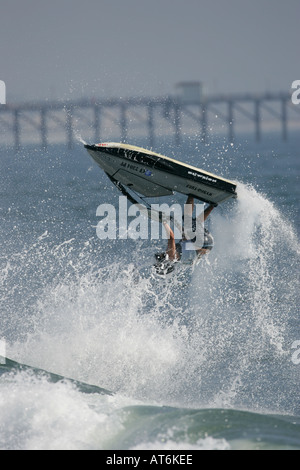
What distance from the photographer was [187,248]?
1257 centimetres

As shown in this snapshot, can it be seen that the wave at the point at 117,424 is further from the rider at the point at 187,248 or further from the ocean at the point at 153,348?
the rider at the point at 187,248

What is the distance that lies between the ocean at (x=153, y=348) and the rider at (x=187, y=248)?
0.38 m

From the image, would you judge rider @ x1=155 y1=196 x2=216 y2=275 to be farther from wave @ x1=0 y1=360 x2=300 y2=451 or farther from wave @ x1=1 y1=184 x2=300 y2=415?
wave @ x1=0 y1=360 x2=300 y2=451

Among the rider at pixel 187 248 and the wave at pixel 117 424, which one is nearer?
the wave at pixel 117 424

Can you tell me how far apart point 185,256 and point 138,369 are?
2349 mm

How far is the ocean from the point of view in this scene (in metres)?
9.50

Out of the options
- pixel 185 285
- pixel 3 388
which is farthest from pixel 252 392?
pixel 185 285

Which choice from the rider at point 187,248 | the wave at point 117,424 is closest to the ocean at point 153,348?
the wave at point 117,424

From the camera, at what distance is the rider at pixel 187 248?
12.4m

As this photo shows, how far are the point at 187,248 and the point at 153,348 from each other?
236cm

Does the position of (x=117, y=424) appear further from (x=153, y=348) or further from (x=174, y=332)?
(x=174, y=332)

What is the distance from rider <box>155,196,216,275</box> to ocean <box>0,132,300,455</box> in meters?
0.38

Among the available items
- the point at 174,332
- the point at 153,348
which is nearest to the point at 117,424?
the point at 153,348
